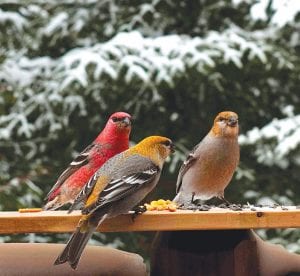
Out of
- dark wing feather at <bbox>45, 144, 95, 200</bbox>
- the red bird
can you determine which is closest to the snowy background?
dark wing feather at <bbox>45, 144, 95, 200</bbox>

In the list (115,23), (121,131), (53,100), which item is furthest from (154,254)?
(115,23)

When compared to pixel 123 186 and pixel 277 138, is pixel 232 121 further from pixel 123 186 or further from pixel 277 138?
pixel 277 138

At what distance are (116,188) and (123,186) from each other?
0.04 m

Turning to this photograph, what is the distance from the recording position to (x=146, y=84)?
827cm

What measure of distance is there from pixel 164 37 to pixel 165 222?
18.5 feet

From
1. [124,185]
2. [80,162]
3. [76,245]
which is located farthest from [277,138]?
[76,245]

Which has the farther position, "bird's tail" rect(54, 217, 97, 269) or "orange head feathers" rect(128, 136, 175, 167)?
"orange head feathers" rect(128, 136, 175, 167)

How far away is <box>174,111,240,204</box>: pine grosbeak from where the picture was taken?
4.25 m

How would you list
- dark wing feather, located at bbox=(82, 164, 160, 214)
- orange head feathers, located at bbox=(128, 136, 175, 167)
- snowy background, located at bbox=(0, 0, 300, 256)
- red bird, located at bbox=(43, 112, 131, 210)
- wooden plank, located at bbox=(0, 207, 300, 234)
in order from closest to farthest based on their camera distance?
wooden plank, located at bbox=(0, 207, 300, 234)
dark wing feather, located at bbox=(82, 164, 160, 214)
orange head feathers, located at bbox=(128, 136, 175, 167)
red bird, located at bbox=(43, 112, 131, 210)
snowy background, located at bbox=(0, 0, 300, 256)

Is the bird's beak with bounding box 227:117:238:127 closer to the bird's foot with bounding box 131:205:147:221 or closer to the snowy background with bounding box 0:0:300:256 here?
the bird's foot with bounding box 131:205:147:221

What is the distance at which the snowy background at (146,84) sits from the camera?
825 cm

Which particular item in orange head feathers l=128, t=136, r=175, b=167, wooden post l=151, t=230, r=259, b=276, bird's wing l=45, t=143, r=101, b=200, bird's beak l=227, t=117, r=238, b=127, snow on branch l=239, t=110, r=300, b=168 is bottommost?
snow on branch l=239, t=110, r=300, b=168

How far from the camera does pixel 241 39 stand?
854 cm

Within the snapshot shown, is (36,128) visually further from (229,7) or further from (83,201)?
(83,201)
